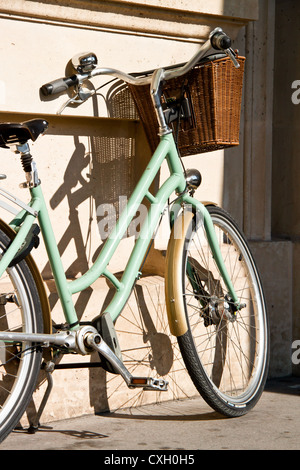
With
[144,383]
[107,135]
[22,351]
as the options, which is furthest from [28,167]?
[107,135]

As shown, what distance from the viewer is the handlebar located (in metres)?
3.32

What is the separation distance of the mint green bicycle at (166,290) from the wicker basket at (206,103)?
0.08 m

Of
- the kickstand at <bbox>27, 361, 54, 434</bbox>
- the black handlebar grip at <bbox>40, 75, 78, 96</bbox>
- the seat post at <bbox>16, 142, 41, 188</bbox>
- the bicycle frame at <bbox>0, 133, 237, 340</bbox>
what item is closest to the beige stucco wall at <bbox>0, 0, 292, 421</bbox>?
the kickstand at <bbox>27, 361, 54, 434</bbox>

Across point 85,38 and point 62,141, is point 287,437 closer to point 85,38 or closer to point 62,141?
point 62,141

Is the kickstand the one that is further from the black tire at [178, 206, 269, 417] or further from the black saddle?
the black saddle

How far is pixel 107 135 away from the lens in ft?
13.0

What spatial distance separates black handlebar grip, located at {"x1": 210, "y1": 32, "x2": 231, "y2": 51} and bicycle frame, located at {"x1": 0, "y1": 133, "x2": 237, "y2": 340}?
1.45 ft

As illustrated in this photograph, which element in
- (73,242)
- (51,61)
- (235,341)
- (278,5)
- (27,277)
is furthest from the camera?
(278,5)

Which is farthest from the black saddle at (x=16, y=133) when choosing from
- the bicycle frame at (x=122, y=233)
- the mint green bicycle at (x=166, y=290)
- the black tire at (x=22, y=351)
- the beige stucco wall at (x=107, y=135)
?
the beige stucco wall at (x=107, y=135)

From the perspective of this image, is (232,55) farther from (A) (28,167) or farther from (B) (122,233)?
(A) (28,167)

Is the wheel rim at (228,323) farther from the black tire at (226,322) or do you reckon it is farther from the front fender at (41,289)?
the front fender at (41,289)
